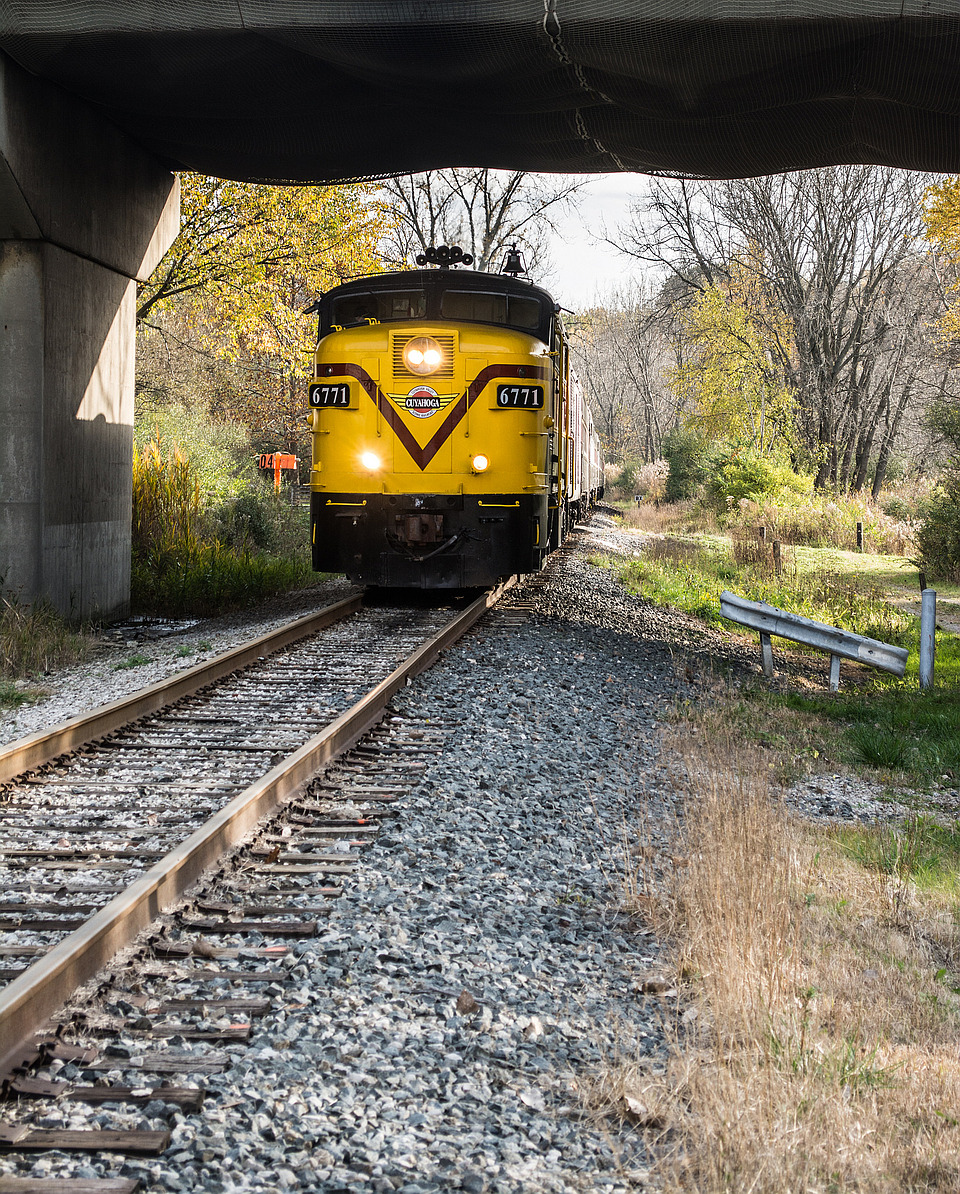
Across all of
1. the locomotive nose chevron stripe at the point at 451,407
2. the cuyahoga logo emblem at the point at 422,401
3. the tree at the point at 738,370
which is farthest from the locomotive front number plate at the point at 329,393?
→ the tree at the point at 738,370

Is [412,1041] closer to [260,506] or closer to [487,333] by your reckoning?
[487,333]

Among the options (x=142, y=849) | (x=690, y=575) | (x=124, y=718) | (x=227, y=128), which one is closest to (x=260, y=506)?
(x=690, y=575)

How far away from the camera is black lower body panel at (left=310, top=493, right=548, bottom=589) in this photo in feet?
32.9

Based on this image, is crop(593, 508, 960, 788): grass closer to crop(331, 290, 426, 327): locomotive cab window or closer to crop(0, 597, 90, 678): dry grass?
crop(331, 290, 426, 327): locomotive cab window

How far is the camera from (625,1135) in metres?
2.51

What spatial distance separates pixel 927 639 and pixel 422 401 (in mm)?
5095

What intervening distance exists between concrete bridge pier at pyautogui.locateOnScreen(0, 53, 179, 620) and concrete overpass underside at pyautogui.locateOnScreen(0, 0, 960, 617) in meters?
0.02

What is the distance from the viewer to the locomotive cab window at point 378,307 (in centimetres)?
1034

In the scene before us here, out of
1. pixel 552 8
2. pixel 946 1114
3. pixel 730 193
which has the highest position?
pixel 730 193

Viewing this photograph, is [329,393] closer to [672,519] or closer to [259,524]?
[259,524]

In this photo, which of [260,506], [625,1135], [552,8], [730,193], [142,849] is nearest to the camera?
[625,1135]

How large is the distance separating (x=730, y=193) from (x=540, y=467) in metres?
25.7

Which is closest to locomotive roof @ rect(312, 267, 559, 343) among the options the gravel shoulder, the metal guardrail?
the gravel shoulder

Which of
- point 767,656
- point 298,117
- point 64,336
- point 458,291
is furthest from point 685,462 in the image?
point 64,336
